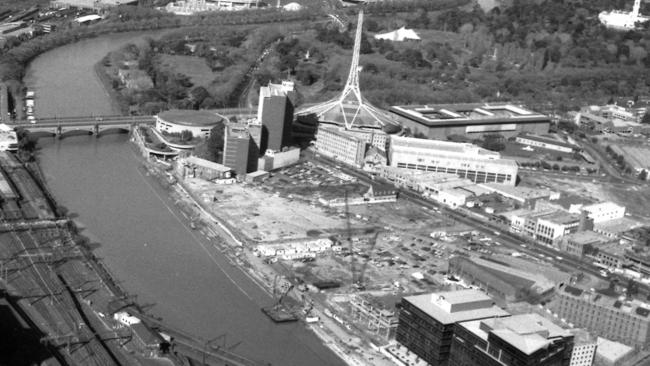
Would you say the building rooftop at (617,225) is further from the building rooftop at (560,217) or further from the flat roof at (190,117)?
the flat roof at (190,117)

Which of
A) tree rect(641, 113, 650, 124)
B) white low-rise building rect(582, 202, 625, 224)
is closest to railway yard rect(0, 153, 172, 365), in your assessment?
white low-rise building rect(582, 202, 625, 224)

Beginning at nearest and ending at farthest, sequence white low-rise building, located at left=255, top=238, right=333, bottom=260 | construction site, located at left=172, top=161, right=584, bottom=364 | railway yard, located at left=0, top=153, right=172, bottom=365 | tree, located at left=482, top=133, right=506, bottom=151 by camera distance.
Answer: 1. railway yard, located at left=0, top=153, right=172, bottom=365
2. construction site, located at left=172, top=161, right=584, bottom=364
3. white low-rise building, located at left=255, top=238, right=333, bottom=260
4. tree, located at left=482, top=133, right=506, bottom=151

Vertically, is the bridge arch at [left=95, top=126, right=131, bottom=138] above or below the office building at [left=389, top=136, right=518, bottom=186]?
below

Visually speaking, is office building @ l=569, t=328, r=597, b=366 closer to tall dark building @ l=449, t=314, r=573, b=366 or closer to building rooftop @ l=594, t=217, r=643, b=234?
tall dark building @ l=449, t=314, r=573, b=366

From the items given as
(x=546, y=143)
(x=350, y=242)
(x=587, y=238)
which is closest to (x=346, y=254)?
(x=350, y=242)

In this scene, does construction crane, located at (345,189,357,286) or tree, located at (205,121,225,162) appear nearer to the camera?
construction crane, located at (345,189,357,286)

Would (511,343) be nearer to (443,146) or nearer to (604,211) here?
(604,211)
